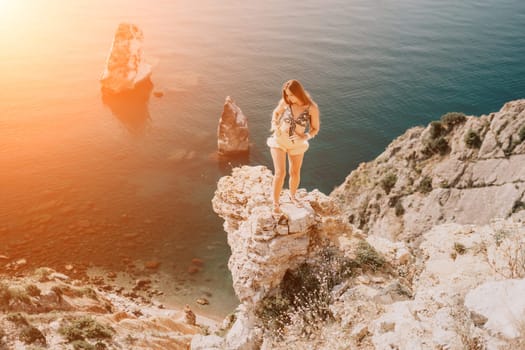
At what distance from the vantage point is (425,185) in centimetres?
2998

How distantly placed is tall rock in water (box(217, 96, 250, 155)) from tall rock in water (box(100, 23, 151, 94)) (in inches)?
1224

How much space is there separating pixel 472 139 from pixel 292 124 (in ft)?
80.7

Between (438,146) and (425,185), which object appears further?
(438,146)

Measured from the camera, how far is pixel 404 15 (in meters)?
105

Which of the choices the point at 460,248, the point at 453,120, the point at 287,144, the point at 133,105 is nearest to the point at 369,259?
the point at 460,248

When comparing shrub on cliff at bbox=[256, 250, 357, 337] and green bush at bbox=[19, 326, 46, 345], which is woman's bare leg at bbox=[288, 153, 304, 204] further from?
green bush at bbox=[19, 326, 46, 345]

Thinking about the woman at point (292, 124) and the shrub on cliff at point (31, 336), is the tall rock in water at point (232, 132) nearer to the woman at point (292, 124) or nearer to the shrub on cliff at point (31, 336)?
the shrub on cliff at point (31, 336)

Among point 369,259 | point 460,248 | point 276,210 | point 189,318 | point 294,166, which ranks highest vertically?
point 294,166

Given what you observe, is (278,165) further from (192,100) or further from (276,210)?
(192,100)

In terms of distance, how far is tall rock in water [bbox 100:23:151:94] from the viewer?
71.7 m

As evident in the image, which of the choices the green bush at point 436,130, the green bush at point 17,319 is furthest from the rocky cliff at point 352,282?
the green bush at point 436,130

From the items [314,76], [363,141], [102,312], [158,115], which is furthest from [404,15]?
[102,312]

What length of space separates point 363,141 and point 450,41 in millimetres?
50180

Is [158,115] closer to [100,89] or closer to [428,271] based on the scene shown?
[100,89]
